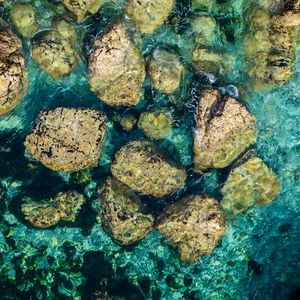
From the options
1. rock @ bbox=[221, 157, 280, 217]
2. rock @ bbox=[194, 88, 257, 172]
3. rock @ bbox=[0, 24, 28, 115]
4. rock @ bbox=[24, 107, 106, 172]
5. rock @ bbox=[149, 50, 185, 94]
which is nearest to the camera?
rock @ bbox=[0, 24, 28, 115]

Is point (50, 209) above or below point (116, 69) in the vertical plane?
below

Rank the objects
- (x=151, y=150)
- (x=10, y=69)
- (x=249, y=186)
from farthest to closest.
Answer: (x=249, y=186) → (x=151, y=150) → (x=10, y=69)

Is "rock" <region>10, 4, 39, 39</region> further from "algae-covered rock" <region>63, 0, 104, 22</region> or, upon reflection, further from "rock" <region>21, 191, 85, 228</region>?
"rock" <region>21, 191, 85, 228</region>

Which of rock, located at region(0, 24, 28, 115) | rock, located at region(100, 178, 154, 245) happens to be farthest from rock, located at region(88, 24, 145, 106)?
rock, located at region(100, 178, 154, 245)

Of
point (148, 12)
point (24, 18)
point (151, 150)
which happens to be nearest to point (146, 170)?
point (151, 150)

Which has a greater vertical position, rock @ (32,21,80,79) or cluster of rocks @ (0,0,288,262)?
rock @ (32,21,80,79)

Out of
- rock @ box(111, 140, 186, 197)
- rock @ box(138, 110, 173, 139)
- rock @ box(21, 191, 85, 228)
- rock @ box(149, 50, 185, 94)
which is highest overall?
rock @ box(149, 50, 185, 94)

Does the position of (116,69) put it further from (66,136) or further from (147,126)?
(66,136)
